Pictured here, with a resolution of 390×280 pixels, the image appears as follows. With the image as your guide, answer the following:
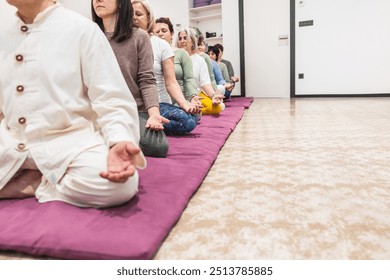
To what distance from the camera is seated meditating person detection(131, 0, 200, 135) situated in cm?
183

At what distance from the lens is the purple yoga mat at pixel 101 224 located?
807 mm

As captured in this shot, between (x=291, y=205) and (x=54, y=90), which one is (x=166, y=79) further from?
(x=291, y=205)

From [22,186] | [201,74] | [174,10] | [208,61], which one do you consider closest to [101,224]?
[22,186]

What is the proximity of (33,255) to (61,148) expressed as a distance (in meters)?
0.29

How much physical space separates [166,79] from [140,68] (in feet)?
1.42

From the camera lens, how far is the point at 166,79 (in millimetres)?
2002

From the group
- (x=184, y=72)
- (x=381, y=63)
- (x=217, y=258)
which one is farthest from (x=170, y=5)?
(x=217, y=258)

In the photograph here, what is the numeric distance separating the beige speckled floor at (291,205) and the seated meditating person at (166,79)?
0.31 metres

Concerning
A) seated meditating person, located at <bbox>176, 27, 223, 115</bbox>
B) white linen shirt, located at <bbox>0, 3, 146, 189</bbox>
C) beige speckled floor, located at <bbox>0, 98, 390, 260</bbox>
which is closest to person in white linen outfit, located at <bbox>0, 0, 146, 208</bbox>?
white linen shirt, located at <bbox>0, 3, 146, 189</bbox>

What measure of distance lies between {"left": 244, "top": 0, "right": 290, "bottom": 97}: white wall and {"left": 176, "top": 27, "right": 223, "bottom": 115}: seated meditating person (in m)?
2.55

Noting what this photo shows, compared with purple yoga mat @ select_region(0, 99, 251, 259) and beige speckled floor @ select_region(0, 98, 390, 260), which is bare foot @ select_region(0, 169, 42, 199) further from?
beige speckled floor @ select_region(0, 98, 390, 260)

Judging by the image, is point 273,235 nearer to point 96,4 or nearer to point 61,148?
point 61,148

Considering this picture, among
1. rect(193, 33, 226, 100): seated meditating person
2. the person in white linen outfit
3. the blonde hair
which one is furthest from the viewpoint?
rect(193, 33, 226, 100): seated meditating person

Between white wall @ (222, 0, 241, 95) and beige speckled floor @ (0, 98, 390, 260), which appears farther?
white wall @ (222, 0, 241, 95)
